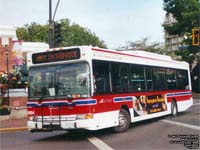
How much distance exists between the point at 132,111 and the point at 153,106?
2341 mm

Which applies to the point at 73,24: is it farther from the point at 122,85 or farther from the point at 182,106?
the point at 122,85

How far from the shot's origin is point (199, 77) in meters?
50.6

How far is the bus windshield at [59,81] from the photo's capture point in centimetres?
1377

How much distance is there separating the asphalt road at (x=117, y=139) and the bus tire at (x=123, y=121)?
24cm

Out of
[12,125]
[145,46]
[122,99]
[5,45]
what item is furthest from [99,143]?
[145,46]

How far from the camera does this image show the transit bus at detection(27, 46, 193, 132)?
1375 centimetres

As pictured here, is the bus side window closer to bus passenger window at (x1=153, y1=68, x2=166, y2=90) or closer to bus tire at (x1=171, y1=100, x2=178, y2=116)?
bus passenger window at (x1=153, y1=68, x2=166, y2=90)

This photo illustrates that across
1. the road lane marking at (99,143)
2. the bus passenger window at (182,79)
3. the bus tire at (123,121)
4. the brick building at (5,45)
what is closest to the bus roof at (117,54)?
the bus passenger window at (182,79)

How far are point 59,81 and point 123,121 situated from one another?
10.0 feet

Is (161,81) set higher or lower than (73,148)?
higher

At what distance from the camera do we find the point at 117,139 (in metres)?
13.9

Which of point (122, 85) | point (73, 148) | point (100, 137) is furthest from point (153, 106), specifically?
point (73, 148)

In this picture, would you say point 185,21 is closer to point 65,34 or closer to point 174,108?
point 174,108

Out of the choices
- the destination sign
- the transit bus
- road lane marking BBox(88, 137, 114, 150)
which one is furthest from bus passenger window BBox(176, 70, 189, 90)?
the destination sign
